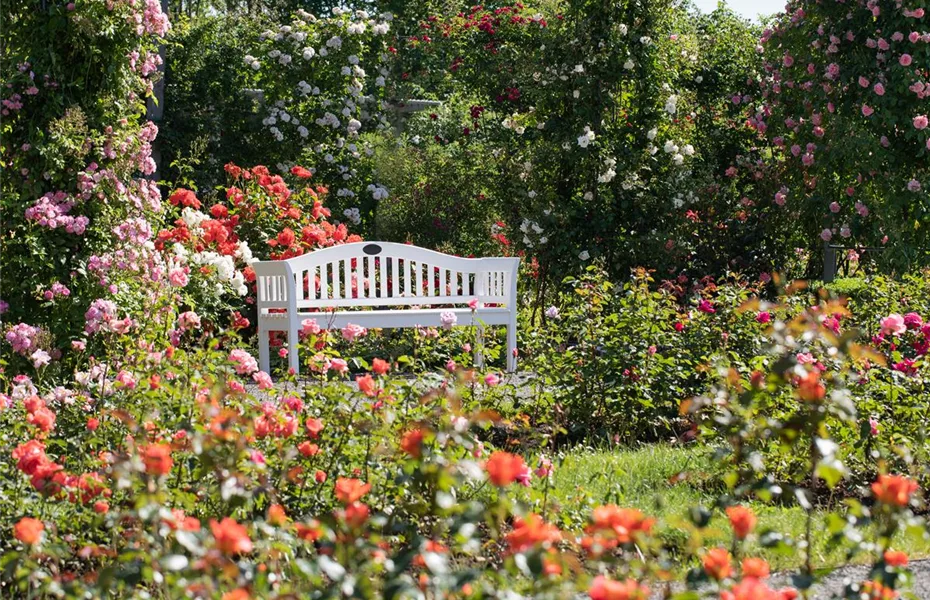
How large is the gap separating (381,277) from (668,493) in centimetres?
352

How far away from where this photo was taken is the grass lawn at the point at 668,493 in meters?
3.10

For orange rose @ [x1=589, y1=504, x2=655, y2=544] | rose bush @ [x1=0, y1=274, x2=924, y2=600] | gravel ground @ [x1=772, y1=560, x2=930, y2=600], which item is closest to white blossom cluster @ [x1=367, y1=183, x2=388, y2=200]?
rose bush @ [x1=0, y1=274, x2=924, y2=600]

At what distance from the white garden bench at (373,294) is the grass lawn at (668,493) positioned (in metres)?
2.49

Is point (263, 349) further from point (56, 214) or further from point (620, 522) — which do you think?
point (620, 522)

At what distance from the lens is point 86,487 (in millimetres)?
2672

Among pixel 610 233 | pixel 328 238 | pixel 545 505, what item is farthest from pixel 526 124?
pixel 545 505

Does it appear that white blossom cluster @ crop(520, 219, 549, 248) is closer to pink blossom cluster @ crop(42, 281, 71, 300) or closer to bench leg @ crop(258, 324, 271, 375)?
bench leg @ crop(258, 324, 271, 375)

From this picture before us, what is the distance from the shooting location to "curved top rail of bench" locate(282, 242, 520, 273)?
6.87 m

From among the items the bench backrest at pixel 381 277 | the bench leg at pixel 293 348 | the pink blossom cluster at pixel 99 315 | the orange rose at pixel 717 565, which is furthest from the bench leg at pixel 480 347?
the orange rose at pixel 717 565

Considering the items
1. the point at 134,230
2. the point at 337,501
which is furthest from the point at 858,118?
the point at 337,501

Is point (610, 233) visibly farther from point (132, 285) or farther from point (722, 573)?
point (722, 573)

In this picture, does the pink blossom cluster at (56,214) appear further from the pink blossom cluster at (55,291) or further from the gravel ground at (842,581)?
the gravel ground at (842,581)

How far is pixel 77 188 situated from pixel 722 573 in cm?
426

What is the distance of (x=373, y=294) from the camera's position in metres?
6.99
